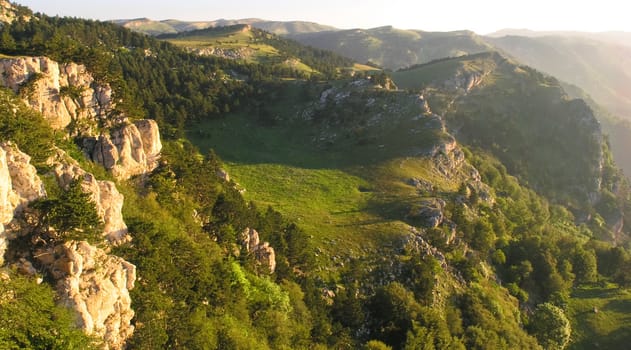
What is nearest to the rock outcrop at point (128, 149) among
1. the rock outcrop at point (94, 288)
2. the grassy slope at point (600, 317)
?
the rock outcrop at point (94, 288)

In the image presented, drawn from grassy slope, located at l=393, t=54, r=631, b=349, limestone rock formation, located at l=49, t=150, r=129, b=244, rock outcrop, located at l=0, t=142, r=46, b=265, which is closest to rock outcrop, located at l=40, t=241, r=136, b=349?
rock outcrop, located at l=0, t=142, r=46, b=265

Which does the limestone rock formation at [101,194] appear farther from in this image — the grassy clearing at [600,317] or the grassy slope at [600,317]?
the grassy slope at [600,317]

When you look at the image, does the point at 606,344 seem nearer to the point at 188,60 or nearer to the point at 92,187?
the point at 92,187

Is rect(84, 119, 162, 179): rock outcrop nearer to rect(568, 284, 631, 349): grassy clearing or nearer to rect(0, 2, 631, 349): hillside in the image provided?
rect(0, 2, 631, 349): hillside

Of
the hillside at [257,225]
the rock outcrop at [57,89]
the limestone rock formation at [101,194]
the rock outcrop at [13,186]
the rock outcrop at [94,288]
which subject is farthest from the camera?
the rock outcrop at [57,89]

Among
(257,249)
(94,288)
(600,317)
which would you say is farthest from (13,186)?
(600,317)
